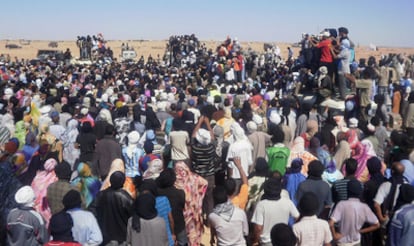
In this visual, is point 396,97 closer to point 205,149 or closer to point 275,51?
point 205,149

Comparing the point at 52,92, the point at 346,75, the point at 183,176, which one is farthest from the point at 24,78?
the point at 183,176

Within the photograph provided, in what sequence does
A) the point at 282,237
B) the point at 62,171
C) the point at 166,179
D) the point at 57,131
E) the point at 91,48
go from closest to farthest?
the point at 282,237 → the point at 166,179 → the point at 62,171 → the point at 57,131 → the point at 91,48

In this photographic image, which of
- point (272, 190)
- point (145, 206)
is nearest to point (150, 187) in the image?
point (145, 206)

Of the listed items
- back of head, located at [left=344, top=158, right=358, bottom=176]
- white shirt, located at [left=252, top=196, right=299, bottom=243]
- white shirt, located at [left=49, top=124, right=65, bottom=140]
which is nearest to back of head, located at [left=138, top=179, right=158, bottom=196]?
white shirt, located at [left=252, top=196, right=299, bottom=243]

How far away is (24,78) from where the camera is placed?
1608 cm

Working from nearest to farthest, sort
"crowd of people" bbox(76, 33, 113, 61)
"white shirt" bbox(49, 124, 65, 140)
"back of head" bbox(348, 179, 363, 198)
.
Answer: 1. "back of head" bbox(348, 179, 363, 198)
2. "white shirt" bbox(49, 124, 65, 140)
3. "crowd of people" bbox(76, 33, 113, 61)

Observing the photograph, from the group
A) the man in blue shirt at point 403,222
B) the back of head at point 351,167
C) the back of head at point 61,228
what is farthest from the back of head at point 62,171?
the man in blue shirt at point 403,222

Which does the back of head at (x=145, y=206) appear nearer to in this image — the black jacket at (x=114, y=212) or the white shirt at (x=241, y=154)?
the black jacket at (x=114, y=212)

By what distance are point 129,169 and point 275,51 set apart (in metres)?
21.6

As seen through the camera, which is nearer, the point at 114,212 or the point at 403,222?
the point at 403,222

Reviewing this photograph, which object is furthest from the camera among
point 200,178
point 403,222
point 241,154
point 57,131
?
point 57,131

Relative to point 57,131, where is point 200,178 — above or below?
below

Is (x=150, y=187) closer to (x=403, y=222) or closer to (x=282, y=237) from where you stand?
(x=282, y=237)

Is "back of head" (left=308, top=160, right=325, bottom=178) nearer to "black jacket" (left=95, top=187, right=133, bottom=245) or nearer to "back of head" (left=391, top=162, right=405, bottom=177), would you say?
"back of head" (left=391, top=162, right=405, bottom=177)
